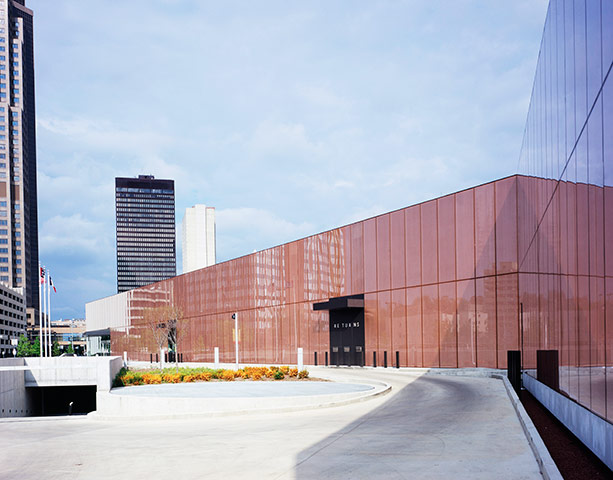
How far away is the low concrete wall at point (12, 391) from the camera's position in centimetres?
3309

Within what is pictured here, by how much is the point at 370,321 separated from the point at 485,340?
10.2 metres

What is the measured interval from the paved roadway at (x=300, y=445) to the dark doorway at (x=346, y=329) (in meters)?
19.4

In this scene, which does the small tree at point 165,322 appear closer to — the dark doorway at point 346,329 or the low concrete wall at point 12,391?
the low concrete wall at point 12,391

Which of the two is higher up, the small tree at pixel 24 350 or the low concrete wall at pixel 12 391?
the low concrete wall at pixel 12 391

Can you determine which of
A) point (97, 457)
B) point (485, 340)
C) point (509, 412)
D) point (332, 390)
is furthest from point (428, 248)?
point (97, 457)

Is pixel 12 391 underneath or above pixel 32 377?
underneath

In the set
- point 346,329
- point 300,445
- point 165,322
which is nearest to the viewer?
point 300,445

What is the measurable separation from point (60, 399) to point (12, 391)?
57.5ft

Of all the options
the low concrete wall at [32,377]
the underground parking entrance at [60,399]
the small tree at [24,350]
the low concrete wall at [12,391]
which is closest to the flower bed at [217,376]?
the low concrete wall at [32,377]

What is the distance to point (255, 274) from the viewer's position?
5434cm

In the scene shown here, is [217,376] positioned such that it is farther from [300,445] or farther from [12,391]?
[300,445]

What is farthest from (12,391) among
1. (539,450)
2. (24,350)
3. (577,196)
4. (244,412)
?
(24,350)

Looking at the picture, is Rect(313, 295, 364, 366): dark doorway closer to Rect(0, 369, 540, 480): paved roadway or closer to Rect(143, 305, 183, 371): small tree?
Rect(0, 369, 540, 480): paved roadway

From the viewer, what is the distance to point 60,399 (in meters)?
51.3
